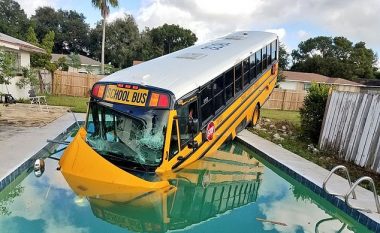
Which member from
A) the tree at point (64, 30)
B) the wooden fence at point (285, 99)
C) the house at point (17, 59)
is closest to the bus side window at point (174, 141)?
the house at point (17, 59)

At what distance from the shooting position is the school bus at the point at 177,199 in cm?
653

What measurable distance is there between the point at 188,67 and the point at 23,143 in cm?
501

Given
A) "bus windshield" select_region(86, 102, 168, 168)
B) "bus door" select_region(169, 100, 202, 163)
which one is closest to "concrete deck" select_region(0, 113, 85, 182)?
"bus windshield" select_region(86, 102, 168, 168)

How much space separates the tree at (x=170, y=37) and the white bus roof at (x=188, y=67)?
173ft

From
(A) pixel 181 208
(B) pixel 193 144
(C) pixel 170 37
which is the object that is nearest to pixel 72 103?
(B) pixel 193 144

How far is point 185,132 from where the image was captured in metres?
8.20

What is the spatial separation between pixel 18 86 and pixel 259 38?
14228 mm

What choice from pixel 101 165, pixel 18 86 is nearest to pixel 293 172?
pixel 101 165

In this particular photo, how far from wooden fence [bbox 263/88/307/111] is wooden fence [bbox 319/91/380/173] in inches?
769

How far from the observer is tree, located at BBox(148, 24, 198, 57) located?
214 feet

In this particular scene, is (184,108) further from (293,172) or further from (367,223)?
(367,223)

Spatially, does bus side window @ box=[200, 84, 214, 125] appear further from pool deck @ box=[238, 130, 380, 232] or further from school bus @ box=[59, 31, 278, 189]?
pool deck @ box=[238, 130, 380, 232]

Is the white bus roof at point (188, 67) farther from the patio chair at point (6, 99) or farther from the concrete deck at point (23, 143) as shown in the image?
the patio chair at point (6, 99)

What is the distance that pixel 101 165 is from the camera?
24.3ft
